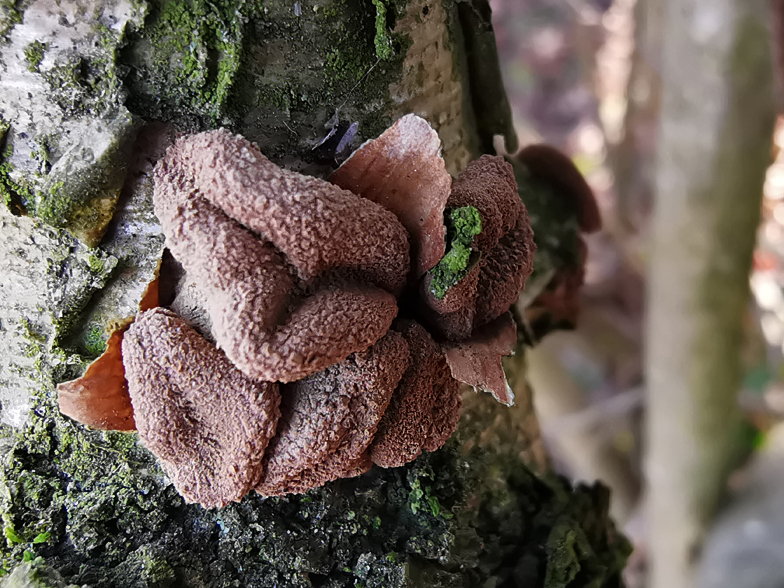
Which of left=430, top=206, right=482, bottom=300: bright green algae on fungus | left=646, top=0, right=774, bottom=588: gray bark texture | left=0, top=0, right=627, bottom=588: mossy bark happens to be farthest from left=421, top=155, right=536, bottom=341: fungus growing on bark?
left=646, top=0, right=774, bottom=588: gray bark texture

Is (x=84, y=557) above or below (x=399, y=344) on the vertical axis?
below

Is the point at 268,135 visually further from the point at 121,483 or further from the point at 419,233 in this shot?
the point at 121,483

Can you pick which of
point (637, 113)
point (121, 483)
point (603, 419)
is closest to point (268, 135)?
point (121, 483)

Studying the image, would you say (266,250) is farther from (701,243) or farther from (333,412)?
(701,243)

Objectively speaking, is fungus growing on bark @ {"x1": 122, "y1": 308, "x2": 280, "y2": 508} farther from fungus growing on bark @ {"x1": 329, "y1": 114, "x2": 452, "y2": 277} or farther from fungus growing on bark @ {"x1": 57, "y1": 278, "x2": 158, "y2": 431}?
fungus growing on bark @ {"x1": 329, "y1": 114, "x2": 452, "y2": 277}

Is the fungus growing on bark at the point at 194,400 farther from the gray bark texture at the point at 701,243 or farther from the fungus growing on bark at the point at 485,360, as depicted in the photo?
the gray bark texture at the point at 701,243
